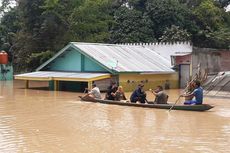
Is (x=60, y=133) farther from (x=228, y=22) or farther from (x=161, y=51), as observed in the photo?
(x=228, y=22)

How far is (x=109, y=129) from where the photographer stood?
12.9 meters

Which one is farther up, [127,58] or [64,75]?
[127,58]

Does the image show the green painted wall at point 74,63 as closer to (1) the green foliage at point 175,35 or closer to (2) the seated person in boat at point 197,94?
(1) the green foliage at point 175,35

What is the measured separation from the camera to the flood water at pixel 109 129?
10250 mm

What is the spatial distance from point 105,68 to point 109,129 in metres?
14.2

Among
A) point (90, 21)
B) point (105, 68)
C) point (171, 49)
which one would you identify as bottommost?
→ point (105, 68)

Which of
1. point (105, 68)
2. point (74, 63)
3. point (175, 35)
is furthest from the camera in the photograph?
point (175, 35)

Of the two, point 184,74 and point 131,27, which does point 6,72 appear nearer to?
point 131,27

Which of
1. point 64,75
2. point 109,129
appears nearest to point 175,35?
point 64,75

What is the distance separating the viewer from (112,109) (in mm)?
18000

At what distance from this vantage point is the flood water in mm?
10250

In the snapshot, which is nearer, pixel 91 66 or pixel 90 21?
pixel 91 66

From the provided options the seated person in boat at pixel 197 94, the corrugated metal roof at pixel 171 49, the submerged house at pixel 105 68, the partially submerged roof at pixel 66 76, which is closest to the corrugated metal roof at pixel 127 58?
the submerged house at pixel 105 68

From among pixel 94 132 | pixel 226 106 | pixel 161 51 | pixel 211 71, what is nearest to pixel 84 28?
pixel 161 51
